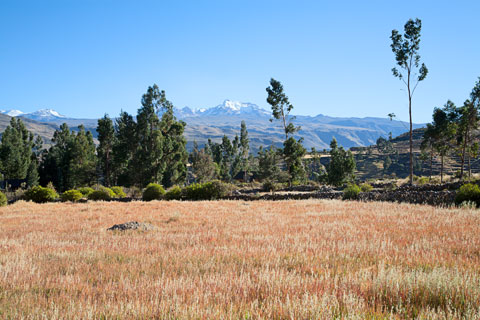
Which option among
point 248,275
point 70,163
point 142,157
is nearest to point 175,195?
point 142,157

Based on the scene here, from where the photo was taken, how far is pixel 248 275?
15.4 ft

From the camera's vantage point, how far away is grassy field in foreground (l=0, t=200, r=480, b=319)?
3488mm

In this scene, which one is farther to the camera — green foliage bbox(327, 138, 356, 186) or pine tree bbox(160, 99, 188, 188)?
pine tree bbox(160, 99, 188, 188)

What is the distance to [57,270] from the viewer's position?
5.60 meters

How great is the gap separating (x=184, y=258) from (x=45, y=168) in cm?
8329

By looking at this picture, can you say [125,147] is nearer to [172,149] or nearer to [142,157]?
[142,157]

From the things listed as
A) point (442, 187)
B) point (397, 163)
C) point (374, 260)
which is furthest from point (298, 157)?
point (397, 163)

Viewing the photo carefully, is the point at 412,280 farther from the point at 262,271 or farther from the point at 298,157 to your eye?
the point at 298,157

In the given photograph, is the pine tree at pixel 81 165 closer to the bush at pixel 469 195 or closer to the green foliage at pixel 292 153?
the green foliage at pixel 292 153

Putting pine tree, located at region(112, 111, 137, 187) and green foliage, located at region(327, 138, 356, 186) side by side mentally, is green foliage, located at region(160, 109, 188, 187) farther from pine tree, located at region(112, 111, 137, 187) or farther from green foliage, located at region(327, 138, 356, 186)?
green foliage, located at region(327, 138, 356, 186)

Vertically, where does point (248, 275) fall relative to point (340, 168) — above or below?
above

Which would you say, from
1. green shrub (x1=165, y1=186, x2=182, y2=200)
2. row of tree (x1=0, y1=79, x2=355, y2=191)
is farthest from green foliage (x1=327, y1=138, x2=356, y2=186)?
green shrub (x1=165, y1=186, x2=182, y2=200)

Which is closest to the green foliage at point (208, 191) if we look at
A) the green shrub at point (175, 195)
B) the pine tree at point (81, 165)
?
the green shrub at point (175, 195)

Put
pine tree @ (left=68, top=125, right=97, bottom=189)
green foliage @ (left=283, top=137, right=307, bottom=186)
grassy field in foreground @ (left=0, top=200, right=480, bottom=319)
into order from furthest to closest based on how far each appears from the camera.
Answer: pine tree @ (left=68, top=125, right=97, bottom=189) < green foliage @ (left=283, top=137, right=307, bottom=186) < grassy field in foreground @ (left=0, top=200, right=480, bottom=319)
